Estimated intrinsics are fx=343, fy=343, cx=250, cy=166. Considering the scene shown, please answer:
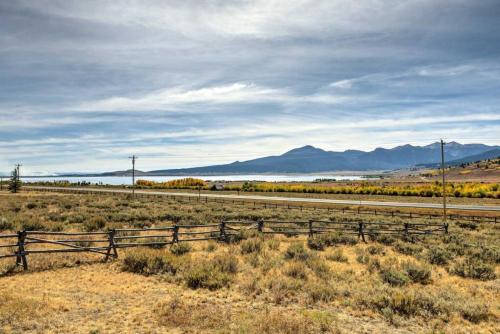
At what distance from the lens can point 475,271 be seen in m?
15.4

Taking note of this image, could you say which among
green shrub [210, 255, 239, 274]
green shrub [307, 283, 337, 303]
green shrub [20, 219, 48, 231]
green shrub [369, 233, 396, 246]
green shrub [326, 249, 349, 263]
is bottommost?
green shrub [369, 233, 396, 246]

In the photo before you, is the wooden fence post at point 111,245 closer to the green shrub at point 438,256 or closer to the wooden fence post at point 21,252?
the wooden fence post at point 21,252

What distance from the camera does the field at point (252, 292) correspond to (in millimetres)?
9656

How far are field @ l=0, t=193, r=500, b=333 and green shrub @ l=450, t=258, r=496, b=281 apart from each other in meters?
0.04

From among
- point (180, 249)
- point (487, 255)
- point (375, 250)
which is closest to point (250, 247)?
point (180, 249)

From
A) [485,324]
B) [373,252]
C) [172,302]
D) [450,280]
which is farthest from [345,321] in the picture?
[373,252]

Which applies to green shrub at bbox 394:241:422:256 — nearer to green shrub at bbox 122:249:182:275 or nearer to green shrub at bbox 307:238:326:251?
green shrub at bbox 307:238:326:251

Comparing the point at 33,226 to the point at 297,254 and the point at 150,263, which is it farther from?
the point at 297,254

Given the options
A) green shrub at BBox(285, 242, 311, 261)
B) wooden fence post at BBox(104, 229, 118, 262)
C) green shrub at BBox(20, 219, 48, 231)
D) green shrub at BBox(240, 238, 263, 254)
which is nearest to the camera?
wooden fence post at BBox(104, 229, 118, 262)

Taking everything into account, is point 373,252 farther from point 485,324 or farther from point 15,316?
point 15,316

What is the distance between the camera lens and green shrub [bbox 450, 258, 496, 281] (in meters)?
15.2

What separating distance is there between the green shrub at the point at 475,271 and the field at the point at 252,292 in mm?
45

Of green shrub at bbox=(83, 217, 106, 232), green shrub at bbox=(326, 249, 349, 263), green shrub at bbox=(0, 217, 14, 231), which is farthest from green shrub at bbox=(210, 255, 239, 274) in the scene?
green shrub at bbox=(0, 217, 14, 231)

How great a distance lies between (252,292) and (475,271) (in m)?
10.5
